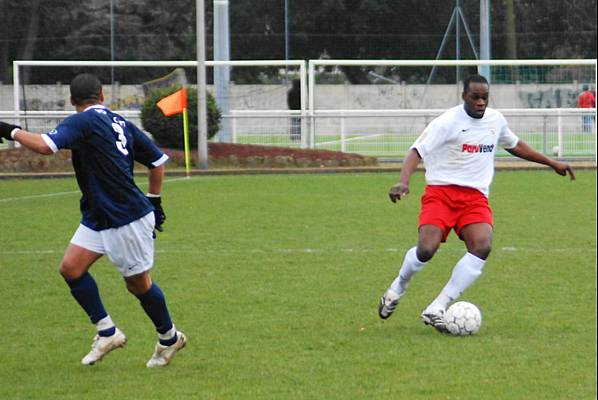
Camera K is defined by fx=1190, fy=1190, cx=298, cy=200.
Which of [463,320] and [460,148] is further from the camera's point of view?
[460,148]

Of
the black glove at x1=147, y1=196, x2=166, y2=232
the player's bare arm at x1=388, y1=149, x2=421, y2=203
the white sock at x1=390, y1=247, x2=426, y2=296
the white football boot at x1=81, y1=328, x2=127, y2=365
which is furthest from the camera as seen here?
the white sock at x1=390, y1=247, x2=426, y2=296

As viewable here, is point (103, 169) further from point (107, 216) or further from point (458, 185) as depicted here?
point (458, 185)

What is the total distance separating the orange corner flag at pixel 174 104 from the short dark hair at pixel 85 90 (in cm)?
1599

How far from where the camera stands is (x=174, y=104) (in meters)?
22.8

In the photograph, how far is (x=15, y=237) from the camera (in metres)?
13.5

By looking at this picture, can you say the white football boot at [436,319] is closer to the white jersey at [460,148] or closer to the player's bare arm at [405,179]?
the player's bare arm at [405,179]

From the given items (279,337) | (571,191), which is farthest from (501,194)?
(279,337)

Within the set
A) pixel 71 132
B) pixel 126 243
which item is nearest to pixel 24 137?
pixel 71 132

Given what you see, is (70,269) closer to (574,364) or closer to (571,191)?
(574,364)

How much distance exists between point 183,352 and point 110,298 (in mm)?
2226

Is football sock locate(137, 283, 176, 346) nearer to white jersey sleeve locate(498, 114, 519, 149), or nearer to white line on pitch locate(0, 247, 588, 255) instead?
white jersey sleeve locate(498, 114, 519, 149)

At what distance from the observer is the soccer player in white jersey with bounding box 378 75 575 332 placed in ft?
25.9

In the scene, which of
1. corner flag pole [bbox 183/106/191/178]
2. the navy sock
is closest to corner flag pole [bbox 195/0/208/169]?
corner flag pole [bbox 183/106/191/178]

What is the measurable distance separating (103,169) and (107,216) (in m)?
0.26
